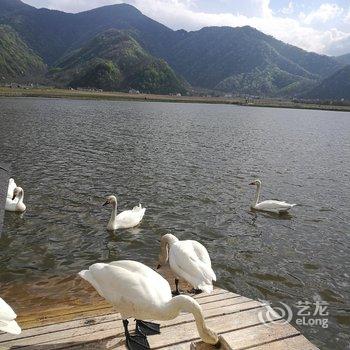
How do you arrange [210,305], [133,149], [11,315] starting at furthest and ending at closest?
1. [133,149]
2. [210,305]
3. [11,315]

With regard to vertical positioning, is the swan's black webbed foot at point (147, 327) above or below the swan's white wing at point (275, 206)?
above

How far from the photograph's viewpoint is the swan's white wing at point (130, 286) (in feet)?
22.4

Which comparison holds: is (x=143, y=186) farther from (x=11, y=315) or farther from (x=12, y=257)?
(x=11, y=315)

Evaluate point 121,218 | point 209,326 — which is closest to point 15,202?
point 121,218

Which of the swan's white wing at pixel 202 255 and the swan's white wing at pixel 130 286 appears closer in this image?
the swan's white wing at pixel 130 286

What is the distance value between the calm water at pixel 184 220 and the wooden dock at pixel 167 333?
2.33 m

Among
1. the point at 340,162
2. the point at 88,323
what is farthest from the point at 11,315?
the point at 340,162

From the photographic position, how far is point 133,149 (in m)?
36.9

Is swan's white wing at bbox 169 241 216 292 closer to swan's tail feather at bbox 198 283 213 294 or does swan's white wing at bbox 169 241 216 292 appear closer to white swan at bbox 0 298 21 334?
swan's tail feather at bbox 198 283 213 294

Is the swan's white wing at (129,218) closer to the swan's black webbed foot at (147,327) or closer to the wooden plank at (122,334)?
the wooden plank at (122,334)

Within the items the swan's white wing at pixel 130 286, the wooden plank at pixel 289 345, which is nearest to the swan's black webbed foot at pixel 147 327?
the swan's white wing at pixel 130 286

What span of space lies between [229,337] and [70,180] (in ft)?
60.1

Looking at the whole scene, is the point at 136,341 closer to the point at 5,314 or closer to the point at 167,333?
the point at 167,333

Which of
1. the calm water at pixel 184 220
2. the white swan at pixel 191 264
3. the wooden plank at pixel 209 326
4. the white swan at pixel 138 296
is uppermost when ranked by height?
the white swan at pixel 138 296
